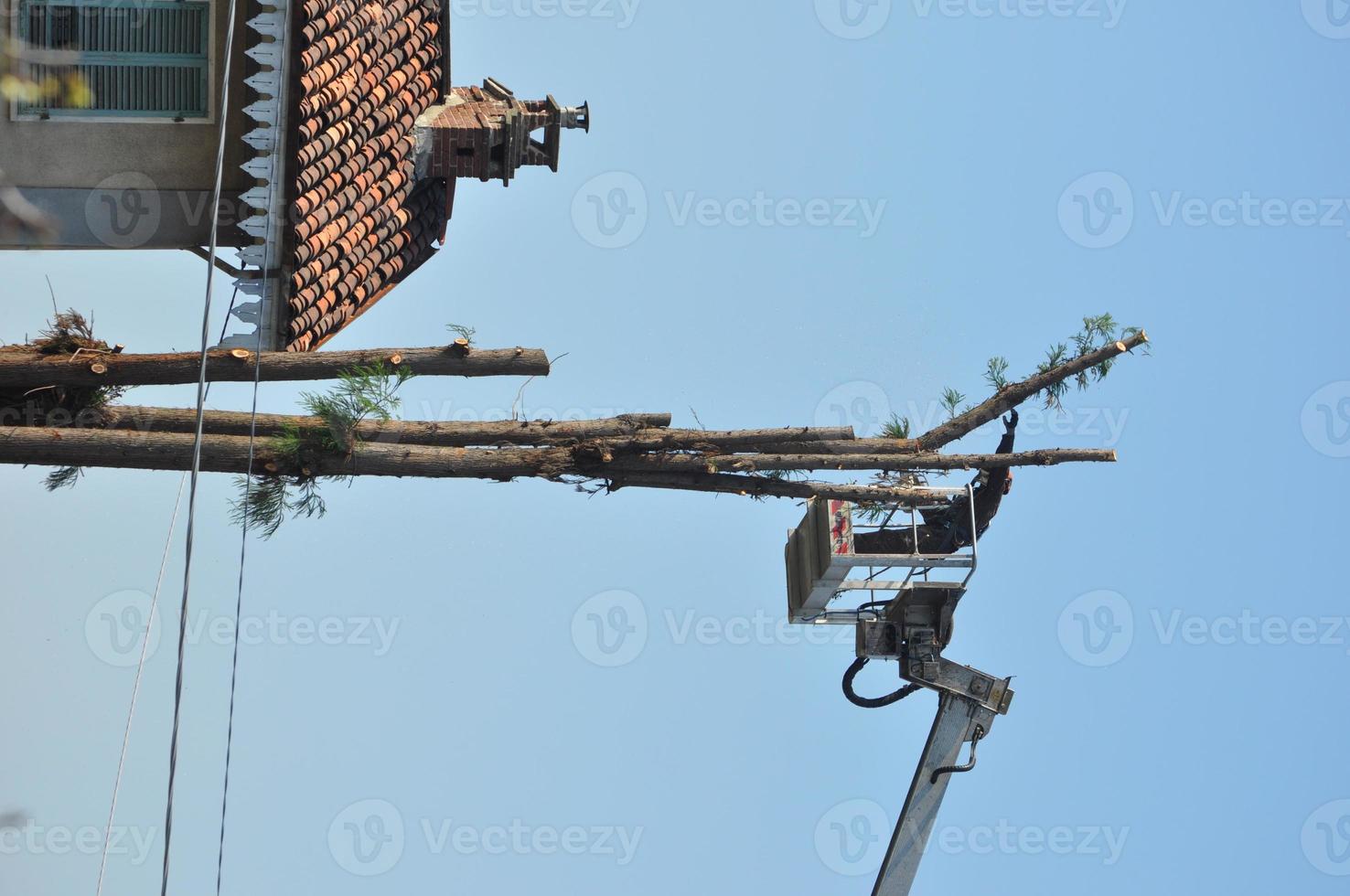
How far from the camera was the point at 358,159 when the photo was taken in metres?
15.7

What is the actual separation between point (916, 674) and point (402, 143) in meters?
8.34

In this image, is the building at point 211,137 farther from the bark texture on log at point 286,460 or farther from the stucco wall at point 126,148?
the bark texture on log at point 286,460

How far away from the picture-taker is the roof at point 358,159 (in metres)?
14.7

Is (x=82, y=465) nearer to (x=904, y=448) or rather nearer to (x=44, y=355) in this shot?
(x=44, y=355)

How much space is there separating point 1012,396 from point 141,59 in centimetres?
910

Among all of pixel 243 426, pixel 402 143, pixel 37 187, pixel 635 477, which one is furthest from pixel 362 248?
pixel 635 477

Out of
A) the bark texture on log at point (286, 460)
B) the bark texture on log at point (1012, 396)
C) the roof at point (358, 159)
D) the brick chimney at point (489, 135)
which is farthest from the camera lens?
the brick chimney at point (489, 135)

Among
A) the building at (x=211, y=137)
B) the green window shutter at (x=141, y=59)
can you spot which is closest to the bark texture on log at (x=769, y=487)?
the building at (x=211, y=137)

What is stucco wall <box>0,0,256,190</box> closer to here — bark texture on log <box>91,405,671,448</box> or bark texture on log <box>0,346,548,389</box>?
bark texture on log <box>0,346,548,389</box>

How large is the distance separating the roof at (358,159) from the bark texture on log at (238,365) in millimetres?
2374

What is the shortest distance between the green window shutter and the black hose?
28.9 ft

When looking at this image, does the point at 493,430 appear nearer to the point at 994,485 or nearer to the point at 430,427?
the point at 430,427

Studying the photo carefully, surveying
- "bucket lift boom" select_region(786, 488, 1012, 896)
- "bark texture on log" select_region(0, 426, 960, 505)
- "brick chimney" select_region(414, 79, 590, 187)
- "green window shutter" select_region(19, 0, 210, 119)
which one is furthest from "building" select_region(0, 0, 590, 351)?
"bucket lift boom" select_region(786, 488, 1012, 896)

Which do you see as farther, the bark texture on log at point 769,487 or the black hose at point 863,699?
the black hose at point 863,699
